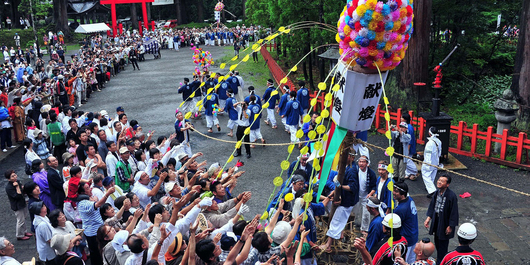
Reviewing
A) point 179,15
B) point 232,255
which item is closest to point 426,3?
point 232,255

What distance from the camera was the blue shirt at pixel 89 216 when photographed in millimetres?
6434

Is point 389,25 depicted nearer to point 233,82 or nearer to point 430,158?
point 430,158

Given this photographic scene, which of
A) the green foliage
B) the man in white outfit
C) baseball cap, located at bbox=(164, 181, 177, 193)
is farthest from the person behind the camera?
the green foliage

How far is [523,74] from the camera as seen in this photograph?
1264 cm

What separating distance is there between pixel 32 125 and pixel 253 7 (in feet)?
58.5

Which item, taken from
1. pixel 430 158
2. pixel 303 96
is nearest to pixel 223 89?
pixel 303 96

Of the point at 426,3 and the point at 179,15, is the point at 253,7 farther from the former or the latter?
the point at 179,15

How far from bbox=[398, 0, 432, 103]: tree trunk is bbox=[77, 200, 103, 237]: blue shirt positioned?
37.2ft

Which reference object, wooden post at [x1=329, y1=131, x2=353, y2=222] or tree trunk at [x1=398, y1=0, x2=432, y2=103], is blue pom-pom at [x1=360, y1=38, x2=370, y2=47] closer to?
→ wooden post at [x1=329, y1=131, x2=353, y2=222]

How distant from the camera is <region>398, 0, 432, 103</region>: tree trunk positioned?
13922 millimetres

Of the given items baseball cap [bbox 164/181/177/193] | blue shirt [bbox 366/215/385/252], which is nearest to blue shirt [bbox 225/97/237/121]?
baseball cap [bbox 164/181/177/193]

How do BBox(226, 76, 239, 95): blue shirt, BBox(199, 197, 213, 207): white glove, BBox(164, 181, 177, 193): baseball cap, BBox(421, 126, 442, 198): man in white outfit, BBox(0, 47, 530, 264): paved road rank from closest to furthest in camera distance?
1. BBox(199, 197, 213, 207): white glove
2. BBox(164, 181, 177, 193): baseball cap
3. BBox(0, 47, 530, 264): paved road
4. BBox(421, 126, 442, 198): man in white outfit
5. BBox(226, 76, 239, 95): blue shirt

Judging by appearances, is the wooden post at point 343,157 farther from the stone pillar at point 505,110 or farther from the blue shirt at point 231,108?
the stone pillar at point 505,110

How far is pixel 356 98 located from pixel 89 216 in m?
4.21
